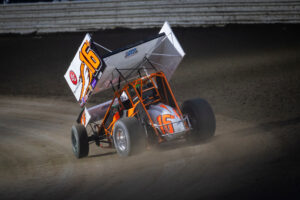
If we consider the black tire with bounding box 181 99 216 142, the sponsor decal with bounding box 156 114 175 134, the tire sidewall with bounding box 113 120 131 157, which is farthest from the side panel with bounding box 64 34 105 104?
the black tire with bounding box 181 99 216 142

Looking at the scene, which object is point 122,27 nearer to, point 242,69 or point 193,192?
point 242,69

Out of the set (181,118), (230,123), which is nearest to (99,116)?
(181,118)

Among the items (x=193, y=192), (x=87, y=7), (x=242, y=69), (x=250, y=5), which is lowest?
(x=193, y=192)

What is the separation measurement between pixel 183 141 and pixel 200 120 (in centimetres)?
98

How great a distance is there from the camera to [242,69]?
1470cm

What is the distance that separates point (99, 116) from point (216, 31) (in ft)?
33.6

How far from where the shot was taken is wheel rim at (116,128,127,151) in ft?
27.0

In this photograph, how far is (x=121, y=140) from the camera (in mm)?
8328

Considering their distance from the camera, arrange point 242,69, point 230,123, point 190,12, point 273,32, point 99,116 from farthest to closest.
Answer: point 190,12 < point 273,32 < point 242,69 < point 230,123 < point 99,116

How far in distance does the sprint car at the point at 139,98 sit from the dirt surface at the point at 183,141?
35 cm

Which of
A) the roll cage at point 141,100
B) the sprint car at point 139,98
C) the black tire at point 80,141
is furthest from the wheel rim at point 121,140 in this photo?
the black tire at point 80,141

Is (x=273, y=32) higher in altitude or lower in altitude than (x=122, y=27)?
lower

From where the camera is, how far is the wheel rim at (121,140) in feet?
27.0

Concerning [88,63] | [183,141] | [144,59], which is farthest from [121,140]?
[144,59]
